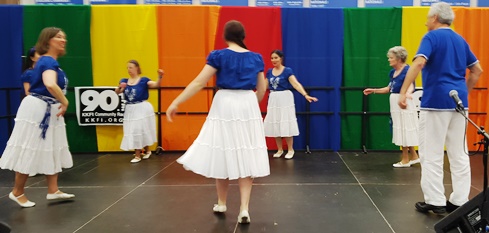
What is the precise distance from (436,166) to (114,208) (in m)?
2.80

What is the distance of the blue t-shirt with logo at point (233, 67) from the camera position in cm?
287

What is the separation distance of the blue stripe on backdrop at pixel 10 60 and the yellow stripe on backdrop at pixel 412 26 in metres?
6.15

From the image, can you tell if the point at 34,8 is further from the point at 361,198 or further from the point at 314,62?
the point at 361,198

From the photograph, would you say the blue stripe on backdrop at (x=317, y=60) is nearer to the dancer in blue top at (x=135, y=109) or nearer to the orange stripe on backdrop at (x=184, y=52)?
the orange stripe on backdrop at (x=184, y=52)

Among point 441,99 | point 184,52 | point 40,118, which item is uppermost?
point 184,52

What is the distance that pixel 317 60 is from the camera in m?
6.40

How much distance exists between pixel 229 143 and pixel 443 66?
1780mm

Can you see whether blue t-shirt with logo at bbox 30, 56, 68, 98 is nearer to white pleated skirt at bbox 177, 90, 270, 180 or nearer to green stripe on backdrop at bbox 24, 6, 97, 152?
white pleated skirt at bbox 177, 90, 270, 180

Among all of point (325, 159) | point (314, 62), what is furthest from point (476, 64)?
point (314, 62)

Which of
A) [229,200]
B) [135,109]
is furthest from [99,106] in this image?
[229,200]

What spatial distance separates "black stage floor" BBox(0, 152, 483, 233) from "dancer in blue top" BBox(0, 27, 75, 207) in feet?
1.44

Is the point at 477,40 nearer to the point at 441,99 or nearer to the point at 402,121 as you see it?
the point at 402,121

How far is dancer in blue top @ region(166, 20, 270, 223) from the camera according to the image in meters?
2.90

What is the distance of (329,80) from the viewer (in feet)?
21.1
